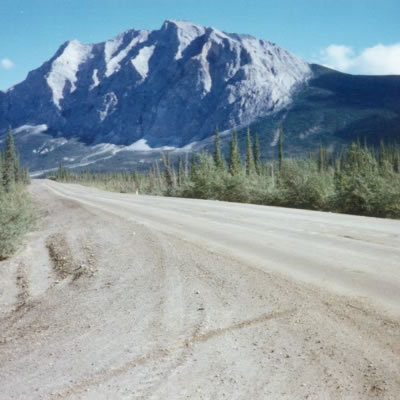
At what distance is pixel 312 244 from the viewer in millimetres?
8547

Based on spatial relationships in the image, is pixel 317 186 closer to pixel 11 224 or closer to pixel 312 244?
pixel 312 244

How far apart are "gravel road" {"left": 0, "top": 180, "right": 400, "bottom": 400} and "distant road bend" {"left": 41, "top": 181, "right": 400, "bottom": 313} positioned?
41 mm

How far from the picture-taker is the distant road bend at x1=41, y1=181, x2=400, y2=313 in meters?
5.98

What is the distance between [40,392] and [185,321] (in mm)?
1766

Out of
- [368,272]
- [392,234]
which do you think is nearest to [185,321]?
[368,272]

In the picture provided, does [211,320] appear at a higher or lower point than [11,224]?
lower

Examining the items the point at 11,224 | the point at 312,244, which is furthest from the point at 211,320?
the point at 11,224

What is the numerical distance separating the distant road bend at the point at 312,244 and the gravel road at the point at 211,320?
4 centimetres

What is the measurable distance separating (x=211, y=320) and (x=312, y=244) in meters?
4.26

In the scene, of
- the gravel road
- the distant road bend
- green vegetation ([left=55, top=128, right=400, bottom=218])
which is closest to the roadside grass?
the gravel road

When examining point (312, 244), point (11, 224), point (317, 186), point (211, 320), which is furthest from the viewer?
point (317, 186)

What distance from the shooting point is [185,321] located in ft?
16.1

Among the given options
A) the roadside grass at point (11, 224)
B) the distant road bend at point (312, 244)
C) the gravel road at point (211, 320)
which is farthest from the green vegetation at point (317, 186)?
the roadside grass at point (11, 224)

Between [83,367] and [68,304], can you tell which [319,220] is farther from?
[83,367]
